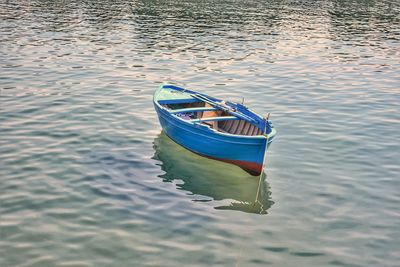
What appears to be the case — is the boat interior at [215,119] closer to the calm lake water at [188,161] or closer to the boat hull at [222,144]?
the boat hull at [222,144]

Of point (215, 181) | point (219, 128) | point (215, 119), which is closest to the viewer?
point (215, 181)

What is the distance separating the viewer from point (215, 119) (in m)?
20.0

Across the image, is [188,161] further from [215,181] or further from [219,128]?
[219,128]

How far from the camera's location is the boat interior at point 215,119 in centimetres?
2017

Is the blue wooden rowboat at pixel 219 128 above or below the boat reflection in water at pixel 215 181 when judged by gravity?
above

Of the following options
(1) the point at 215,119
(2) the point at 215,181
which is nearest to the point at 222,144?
(2) the point at 215,181

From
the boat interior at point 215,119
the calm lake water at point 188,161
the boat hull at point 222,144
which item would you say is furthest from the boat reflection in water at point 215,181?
the boat interior at point 215,119

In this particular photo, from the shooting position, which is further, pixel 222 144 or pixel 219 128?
pixel 219 128

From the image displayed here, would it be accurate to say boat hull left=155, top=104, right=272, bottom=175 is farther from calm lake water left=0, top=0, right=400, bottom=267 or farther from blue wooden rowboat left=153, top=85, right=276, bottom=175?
calm lake water left=0, top=0, right=400, bottom=267

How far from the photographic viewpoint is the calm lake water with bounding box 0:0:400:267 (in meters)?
14.1

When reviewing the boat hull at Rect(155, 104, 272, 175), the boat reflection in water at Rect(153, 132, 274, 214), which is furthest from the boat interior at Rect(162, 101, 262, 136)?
the boat reflection in water at Rect(153, 132, 274, 214)

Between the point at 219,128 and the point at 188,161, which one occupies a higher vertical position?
the point at 219,128

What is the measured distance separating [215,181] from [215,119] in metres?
3.00

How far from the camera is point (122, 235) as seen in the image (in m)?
14.4
